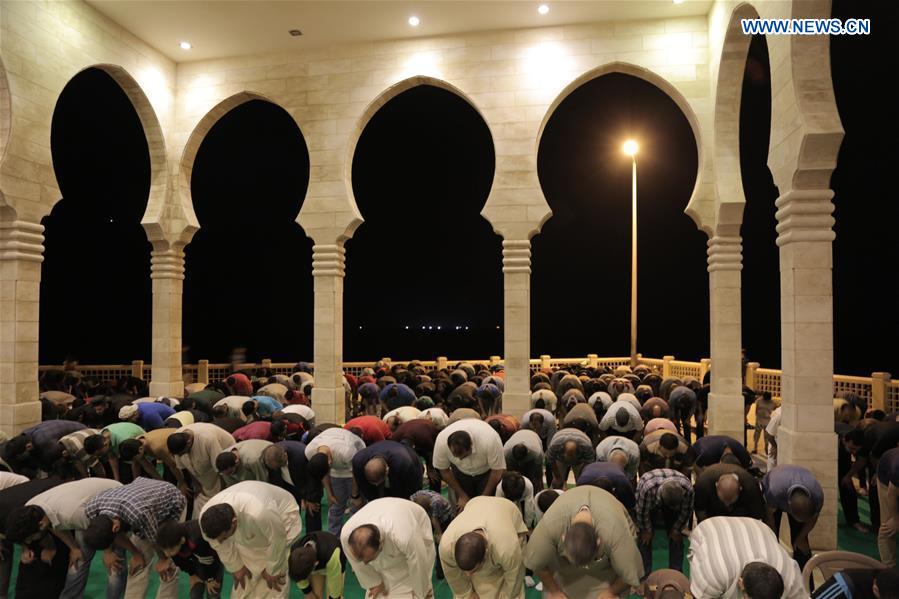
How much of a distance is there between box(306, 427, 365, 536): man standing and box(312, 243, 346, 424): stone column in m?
5.31

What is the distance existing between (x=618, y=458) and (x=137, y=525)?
5.13 meters

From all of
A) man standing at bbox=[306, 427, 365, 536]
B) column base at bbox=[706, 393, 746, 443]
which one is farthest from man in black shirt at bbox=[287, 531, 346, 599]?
column base at bbox=[706, 393, 746, 443]

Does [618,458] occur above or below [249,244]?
below

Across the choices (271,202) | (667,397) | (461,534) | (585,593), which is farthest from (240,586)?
(271,202)

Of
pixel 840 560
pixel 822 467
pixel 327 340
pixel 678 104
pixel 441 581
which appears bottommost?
pixel 441 581

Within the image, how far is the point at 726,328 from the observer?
1153cm

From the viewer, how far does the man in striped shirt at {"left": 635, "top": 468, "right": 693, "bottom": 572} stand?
582cm

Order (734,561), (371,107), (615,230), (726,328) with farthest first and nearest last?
(615,230) → (371,107) → (726,328) → (734,561)

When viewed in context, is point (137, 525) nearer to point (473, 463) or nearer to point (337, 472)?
point (337, 472)

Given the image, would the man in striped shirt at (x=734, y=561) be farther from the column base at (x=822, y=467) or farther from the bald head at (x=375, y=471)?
the bald head at (x=375, y=471)

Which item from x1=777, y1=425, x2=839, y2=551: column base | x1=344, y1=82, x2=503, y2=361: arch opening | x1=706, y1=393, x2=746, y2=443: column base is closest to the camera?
x1=777, y1=425, x2=839, y2=551: column base

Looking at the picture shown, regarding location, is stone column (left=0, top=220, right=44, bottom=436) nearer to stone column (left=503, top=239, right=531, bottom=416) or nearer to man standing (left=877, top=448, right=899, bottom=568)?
stone column (left=503, top=239, right=531, bottom=416)

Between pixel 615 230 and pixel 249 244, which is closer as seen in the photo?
pixel 249 244

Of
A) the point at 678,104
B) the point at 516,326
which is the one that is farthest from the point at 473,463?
the point at 678,104
